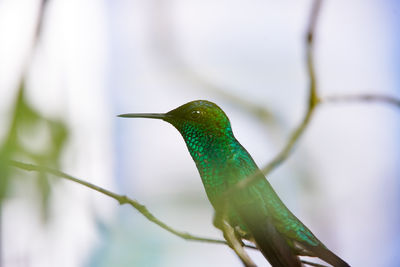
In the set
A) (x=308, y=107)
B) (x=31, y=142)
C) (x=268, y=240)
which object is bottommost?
(x=268, y=240)

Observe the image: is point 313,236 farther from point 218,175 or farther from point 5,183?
point 5,183

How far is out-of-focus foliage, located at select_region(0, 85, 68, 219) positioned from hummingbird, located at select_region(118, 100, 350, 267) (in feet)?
2.04

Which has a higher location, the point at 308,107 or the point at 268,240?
the point at 308,107

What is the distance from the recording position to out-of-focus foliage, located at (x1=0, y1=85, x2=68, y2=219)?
2.79 feet

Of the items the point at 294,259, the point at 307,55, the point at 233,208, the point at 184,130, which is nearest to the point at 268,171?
the point at 307,55

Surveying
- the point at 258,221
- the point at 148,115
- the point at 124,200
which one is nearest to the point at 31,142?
the point at 124,200

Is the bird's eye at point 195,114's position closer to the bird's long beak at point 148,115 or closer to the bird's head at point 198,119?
the bird's head at point 198,119

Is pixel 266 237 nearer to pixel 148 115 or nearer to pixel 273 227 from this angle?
pixel 273 227

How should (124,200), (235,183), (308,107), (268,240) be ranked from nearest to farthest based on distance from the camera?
1. (308,107)
2. (124,200)
3. (268,240)
4. (235,183)

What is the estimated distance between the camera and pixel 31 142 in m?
0.93

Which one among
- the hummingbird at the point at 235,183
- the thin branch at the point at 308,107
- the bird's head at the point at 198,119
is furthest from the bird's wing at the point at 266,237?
the thin branch at the point at 308,107

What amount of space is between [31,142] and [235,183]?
3.86 feet

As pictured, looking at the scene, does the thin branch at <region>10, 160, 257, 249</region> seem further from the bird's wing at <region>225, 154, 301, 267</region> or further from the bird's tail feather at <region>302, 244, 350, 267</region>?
the bird's tail feather at <region>302, 244, 350, 267</region>

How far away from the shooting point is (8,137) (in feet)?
2.90
